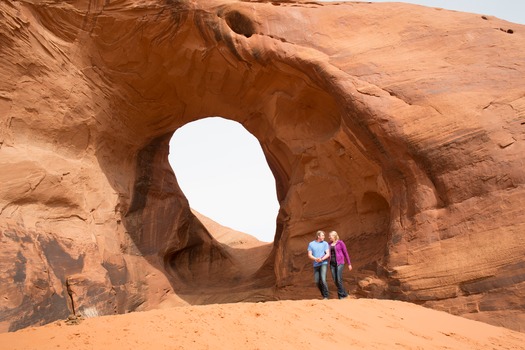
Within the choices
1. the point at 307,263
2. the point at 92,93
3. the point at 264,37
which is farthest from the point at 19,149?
the point at 307,263

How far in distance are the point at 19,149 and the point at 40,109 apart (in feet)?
2.57

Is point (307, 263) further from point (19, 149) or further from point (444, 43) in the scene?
point (19, 149)

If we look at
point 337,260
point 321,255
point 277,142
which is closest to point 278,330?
point 321,255

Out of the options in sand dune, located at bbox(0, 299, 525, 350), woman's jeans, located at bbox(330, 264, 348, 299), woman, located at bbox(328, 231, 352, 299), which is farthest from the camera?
woman, located at bbox(328, 231, 352, 299)

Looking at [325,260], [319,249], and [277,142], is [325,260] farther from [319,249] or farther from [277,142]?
[277,142]

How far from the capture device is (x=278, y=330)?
3.93 meters

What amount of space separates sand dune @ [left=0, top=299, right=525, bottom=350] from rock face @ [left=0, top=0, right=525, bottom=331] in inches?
32.2

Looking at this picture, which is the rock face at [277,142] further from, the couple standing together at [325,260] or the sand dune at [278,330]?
the sand dune at [278,330]

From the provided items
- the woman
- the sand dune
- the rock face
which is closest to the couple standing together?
the woman

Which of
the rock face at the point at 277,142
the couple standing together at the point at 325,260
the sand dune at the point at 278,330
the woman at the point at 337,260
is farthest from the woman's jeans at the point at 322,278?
the sand dune at the point at 278,330

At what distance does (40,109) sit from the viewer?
7703 mm

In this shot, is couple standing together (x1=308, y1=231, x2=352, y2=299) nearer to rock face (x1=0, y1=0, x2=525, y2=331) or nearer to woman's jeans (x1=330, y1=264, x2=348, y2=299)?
woman's jeans (x1=330, y1=264, x2=348, y2=299)

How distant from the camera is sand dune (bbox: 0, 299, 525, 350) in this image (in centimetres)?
346

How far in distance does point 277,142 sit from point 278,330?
5.96 m
